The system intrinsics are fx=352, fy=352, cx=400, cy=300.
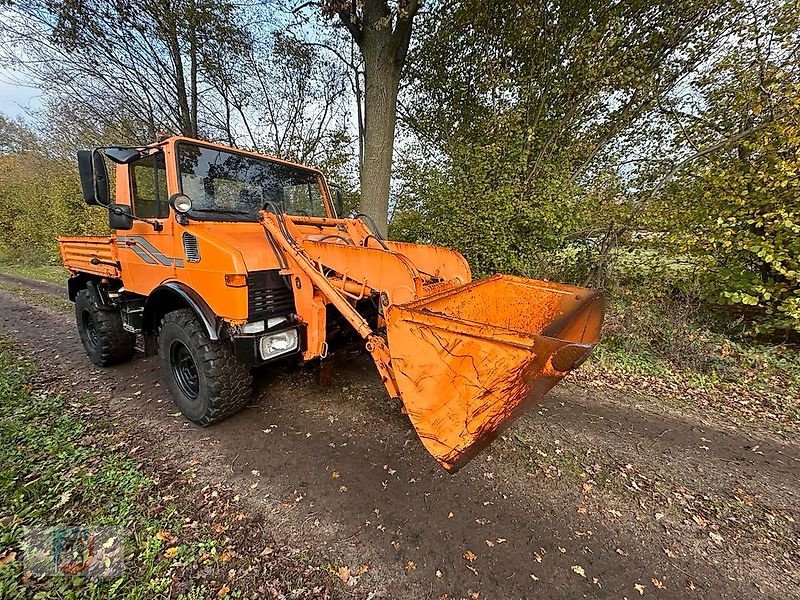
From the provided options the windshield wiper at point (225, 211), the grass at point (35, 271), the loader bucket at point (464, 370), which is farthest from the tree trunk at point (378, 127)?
the grass at point (35, 271)

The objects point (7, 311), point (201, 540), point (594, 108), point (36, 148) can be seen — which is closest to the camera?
point (201, 540)

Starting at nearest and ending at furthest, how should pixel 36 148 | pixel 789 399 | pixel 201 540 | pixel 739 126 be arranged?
pixel 201 540
pixel 789 399
pixel 739 126
pixel 36 148

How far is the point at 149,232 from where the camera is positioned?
326 cm

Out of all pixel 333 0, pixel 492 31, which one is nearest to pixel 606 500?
pixel 492 31

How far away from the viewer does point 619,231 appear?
5.65m

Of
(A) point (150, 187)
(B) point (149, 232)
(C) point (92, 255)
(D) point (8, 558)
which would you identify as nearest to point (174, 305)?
(B) point (149, 232)

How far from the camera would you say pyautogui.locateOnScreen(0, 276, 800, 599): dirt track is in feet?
6.04

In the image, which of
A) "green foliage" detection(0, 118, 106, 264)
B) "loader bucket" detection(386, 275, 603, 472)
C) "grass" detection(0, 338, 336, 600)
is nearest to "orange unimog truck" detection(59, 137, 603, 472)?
"loader bucket" detection(386, 275, 603, 472)

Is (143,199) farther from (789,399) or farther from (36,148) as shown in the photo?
(36,148)

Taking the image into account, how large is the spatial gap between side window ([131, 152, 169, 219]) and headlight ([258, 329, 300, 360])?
1463 millimetres

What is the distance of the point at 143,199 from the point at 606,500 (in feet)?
14.9

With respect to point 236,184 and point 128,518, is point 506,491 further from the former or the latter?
point 236,184

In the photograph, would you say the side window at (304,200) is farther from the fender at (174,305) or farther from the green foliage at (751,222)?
the green foliage at (751,222)

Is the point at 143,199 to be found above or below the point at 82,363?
above
